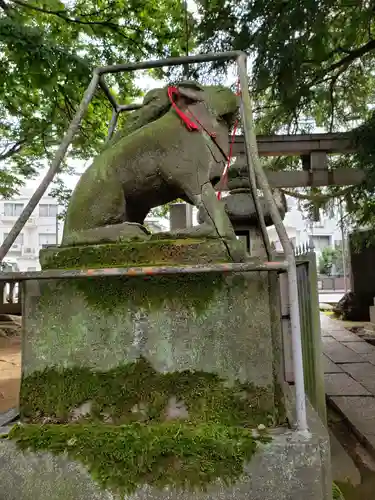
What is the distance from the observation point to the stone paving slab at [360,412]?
2.82 metres

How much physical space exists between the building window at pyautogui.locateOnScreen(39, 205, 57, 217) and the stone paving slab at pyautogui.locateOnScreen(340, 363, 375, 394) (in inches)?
1046

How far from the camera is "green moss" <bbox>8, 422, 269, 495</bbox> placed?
1122 mm

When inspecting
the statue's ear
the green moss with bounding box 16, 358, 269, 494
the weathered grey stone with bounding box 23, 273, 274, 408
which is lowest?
the green moss with bounding box 16, 358, 269, 494

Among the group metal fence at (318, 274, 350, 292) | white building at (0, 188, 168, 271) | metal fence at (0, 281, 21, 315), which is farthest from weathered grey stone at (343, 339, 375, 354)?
white building at (0, 188, 168, 271)

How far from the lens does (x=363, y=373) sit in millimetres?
4371

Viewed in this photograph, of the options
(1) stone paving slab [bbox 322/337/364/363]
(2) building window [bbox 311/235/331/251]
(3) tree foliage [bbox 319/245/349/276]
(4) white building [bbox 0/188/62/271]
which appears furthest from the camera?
(2) building window [bbox 311/235/331/251]

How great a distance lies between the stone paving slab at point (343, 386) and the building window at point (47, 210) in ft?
87.9

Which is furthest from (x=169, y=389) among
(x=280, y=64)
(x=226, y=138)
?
(x=280, y=64)

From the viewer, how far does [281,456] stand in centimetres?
112

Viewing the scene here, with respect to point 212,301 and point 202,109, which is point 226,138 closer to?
point 202,109

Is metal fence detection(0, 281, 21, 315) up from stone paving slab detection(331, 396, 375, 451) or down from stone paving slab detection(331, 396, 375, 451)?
up

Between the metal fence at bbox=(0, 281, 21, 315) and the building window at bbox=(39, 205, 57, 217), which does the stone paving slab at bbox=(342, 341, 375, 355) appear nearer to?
the metal fence at bbox=(0, 281, 21, 315)

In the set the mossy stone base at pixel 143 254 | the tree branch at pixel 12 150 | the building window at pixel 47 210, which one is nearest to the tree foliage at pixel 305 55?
the mossy stone base at pixel 143 254

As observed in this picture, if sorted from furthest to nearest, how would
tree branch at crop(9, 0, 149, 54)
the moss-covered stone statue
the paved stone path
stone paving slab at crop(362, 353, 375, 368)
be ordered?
stone paving slab at crop(362, 353, 375, 368) < tree branch at crop(9, 0, 149, 54) < the paved stone path < the moss-covered stone statue
